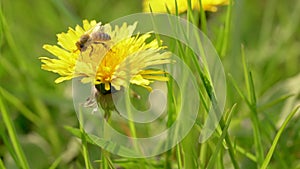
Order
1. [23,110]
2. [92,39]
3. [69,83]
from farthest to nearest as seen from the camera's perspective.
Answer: [69,83] → [23,110] → [92,39]

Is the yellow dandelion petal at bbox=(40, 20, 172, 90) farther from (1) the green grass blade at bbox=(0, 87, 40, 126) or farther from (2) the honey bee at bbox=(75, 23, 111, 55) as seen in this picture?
(1) the green grass blade at bbox=(0, 87, 40, 126)

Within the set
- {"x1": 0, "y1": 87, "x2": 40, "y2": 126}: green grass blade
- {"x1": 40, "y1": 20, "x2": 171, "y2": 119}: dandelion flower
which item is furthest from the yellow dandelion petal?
{"x1": 0, "y1": 87, "x2": 40, "y2": 126}: green grass blade

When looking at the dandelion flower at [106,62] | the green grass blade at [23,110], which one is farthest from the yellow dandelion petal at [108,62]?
the green grass blade at [23,110]

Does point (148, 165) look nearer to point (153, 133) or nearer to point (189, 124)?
point (189, 124)

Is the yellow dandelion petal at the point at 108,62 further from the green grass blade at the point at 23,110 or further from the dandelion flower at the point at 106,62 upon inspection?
the green grass blade at the point at 23,110

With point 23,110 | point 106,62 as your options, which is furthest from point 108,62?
point 23,110

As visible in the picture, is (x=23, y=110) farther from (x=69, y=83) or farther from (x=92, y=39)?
(x=92, y=39)
